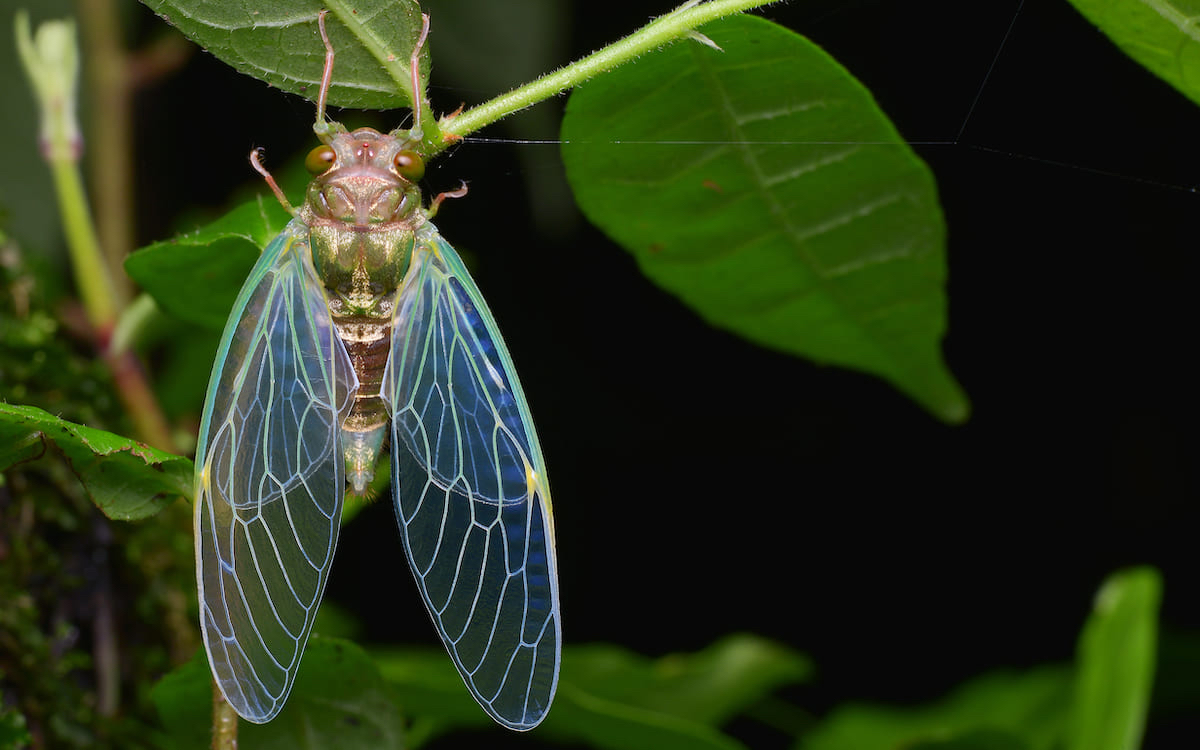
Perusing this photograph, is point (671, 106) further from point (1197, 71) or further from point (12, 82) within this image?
point (12, 82)

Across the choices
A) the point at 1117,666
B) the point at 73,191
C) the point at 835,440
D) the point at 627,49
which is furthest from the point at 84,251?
the point at 835,440

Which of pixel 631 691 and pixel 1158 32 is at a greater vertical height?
pixel 1158 32

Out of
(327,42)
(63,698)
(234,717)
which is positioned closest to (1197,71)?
(327,42)

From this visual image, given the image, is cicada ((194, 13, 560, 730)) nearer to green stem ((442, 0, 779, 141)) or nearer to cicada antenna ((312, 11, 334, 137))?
cicada antenna ((312, 11, 334, 137))

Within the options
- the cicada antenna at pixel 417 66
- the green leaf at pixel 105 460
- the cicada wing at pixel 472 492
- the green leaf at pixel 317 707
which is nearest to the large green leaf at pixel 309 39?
the cicada antenna at pixel 417 66

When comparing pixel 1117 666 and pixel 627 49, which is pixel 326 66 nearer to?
pixel 627 49
